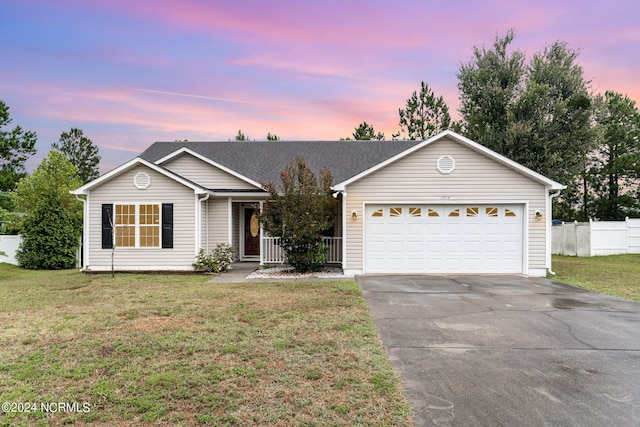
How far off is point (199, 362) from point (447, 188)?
9.51 meters

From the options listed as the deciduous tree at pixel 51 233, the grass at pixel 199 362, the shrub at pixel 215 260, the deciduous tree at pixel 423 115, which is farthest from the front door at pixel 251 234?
the deciduous tree at pixel 423 115

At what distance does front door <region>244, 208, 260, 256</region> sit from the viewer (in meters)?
15.5

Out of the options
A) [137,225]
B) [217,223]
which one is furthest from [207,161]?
[137,225]

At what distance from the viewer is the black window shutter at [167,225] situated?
40.7 feet

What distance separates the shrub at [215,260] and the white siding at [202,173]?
2.56m

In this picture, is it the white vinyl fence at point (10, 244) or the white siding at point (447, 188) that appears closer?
the white siding at point (447, 188)

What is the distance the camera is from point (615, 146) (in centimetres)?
2855

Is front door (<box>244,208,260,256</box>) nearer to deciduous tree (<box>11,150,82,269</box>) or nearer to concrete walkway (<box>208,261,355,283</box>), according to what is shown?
concrete walkway (<box>208,261,355,283</box>)

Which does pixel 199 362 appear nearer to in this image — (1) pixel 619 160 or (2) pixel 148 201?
(2) pixel 148 201

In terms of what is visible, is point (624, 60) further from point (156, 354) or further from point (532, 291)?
point (156, 354)

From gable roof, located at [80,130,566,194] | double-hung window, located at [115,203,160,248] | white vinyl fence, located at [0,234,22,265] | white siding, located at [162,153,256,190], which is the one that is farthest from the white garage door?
white vinyl fence, located at [0,234,22,265]

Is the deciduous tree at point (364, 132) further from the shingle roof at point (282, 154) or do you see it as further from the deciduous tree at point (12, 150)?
the deciduous tree at point (12, 150)

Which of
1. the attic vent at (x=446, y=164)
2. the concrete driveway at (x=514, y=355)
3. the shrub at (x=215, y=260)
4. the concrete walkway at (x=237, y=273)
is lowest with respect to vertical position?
the concrete walkway at (x=237, y=273)

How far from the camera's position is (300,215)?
11641mm
